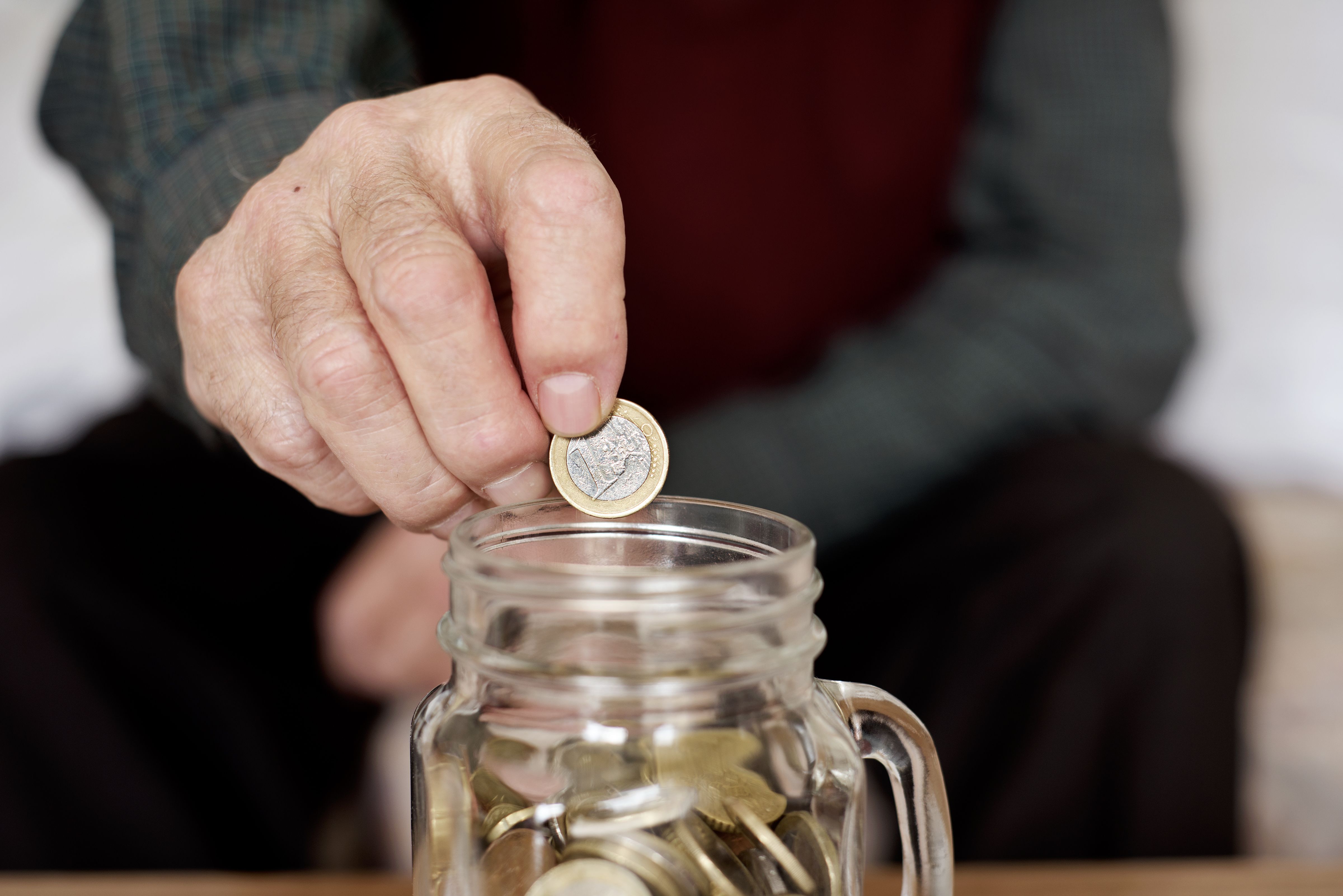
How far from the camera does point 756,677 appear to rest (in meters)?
0.30

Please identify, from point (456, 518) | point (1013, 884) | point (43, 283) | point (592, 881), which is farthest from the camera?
point (43, 283)

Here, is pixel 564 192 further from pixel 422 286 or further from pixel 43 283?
pixel 43 283

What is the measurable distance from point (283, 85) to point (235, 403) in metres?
0.26

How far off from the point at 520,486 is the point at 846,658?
657 millimetres

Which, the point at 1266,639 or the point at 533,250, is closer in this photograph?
the point at 533,250

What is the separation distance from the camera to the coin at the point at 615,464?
35 cm

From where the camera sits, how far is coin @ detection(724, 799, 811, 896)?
290 mm

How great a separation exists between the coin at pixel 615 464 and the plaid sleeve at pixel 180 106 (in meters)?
0.24

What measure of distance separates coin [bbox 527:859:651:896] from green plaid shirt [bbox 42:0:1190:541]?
438mm

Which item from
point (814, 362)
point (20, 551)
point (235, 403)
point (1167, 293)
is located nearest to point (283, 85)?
point (235, 403)

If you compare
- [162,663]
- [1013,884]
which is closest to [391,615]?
[162,663]

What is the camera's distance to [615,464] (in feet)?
1.18

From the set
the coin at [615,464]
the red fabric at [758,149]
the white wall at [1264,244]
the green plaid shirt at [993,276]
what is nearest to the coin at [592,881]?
the coin at [615,464]

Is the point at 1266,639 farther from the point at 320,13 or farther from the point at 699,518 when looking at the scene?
the point at 320,13
